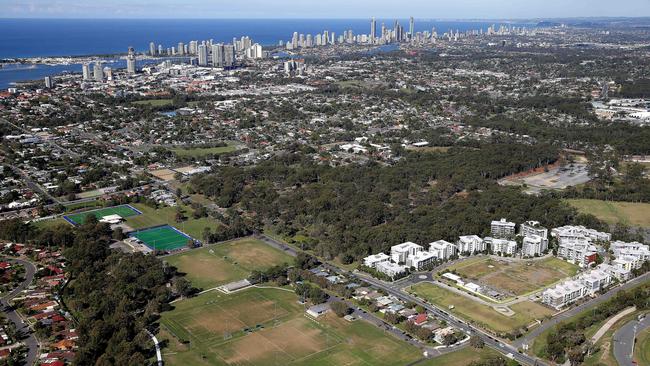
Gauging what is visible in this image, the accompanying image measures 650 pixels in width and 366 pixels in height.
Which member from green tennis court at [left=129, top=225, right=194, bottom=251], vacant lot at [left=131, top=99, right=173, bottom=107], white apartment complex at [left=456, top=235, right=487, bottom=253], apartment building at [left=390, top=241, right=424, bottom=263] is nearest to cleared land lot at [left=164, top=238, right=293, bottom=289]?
green tennis court at [left=129, top=225, right=194, bottom=251]

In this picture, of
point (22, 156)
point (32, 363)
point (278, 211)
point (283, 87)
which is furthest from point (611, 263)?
point (283, 87)

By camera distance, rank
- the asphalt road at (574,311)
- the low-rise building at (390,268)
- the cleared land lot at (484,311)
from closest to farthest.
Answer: the asphalt road at (574,311), the cleared land lot at (484,311), the low-rise building at (390,268)

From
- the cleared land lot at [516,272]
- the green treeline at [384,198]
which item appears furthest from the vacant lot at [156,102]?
the cleared land lot at [516,272]

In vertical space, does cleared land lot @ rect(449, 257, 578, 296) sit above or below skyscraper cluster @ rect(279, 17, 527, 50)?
below

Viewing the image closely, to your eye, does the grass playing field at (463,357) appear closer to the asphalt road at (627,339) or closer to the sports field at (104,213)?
the asphalt road at (627,339)

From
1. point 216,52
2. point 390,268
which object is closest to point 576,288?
point 390,268

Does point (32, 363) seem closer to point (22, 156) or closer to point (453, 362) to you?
point (453, 362)

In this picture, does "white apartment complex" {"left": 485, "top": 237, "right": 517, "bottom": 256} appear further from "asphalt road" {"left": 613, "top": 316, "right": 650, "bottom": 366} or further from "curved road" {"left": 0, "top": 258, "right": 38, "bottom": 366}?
"curved road" {"left": 0, "top": 258, "right": 38, "bottom": 366}
